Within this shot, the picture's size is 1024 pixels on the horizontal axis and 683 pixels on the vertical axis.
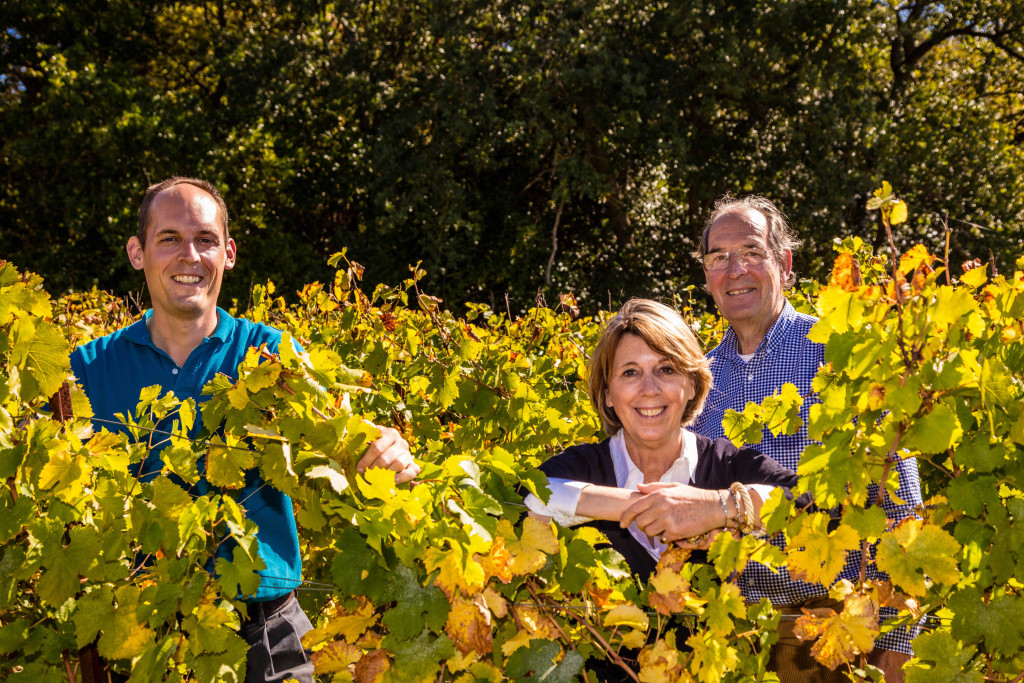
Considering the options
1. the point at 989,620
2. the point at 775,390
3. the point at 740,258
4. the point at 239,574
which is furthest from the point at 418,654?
the point at 740,258

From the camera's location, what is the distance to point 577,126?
13156mm

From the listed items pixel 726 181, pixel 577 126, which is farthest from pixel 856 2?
pixel 577 126

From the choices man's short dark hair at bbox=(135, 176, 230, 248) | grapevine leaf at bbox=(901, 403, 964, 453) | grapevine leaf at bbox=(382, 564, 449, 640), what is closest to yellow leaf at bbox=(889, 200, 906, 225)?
grapevine leaf at bbox=(901, 403, 964, 453)

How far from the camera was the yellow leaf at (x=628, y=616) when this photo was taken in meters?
1.35

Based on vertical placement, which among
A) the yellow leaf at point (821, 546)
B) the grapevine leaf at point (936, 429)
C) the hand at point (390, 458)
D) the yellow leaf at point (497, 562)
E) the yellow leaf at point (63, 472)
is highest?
the grapevine leaf at point (936, 429)

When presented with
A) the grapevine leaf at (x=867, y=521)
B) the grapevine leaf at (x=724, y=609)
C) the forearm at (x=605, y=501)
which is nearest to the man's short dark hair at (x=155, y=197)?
the forearm at (x=605, y=501)

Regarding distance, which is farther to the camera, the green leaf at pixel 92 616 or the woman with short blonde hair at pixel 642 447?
the woman with short blonde hair at pixel 642 447

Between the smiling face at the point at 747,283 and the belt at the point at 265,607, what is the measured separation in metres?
1.49

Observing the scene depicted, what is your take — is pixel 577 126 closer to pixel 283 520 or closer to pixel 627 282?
pixel 627 282

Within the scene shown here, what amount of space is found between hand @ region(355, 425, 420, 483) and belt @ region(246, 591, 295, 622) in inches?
20.5

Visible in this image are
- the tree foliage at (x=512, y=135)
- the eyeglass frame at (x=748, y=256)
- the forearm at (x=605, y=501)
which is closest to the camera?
the forearm at (x=605, y=501)

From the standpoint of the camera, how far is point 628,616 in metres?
1.35

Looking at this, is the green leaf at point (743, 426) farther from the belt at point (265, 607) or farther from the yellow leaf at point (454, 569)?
the belt at point (265, 607)

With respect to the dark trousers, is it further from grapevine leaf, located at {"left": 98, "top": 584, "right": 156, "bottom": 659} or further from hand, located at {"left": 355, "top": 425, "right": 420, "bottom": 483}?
hand, located at {"left": 355, "top": 425, "right": 420, "bottom": 483}
